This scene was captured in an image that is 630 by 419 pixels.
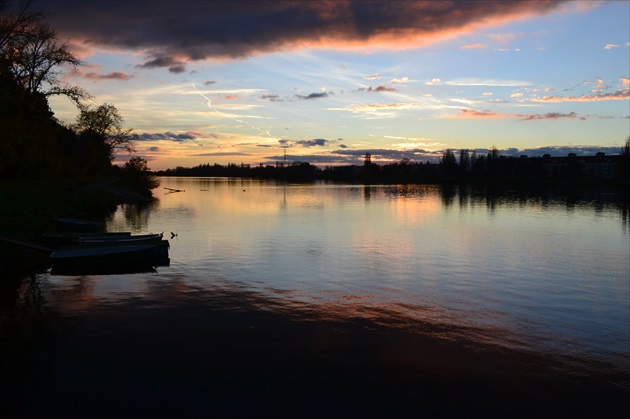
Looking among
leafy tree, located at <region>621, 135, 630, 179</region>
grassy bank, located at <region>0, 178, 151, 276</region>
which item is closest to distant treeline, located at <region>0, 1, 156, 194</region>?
grassy bank, located at <region>0, 178, 151, 276</region>

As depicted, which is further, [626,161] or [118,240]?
[626,161]

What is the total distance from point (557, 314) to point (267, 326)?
13.1 meters

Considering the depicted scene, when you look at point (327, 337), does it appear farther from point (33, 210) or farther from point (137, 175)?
point (137, 175)

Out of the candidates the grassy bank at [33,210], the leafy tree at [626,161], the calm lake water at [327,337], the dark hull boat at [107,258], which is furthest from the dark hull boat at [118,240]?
the leafy tree at [626,161]

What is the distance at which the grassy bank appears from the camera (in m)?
30.0

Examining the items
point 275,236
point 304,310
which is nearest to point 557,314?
point 304,310

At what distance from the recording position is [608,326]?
63.7ft

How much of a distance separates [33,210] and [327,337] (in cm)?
3636

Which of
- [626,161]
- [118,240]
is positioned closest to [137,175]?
[118,240]

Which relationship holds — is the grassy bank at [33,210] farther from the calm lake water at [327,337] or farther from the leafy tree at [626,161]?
the leafy tree at [626,161]

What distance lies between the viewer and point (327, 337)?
1736 centimetres

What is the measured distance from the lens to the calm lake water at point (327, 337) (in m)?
12.8

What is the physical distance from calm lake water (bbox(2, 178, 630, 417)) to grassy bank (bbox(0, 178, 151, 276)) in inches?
182

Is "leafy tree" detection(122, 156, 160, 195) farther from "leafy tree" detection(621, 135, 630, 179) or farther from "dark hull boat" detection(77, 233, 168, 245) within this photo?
"leafy tree" detection(621, 135, 630, 179)
